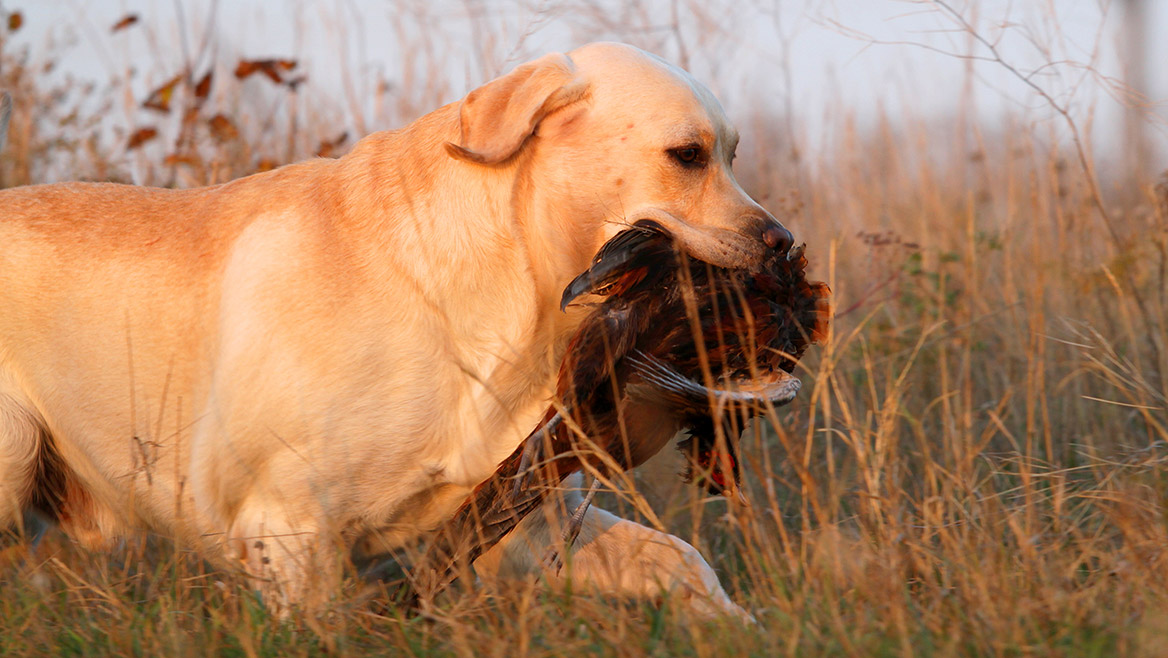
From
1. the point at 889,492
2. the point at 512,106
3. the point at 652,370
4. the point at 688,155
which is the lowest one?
the point at 889,492

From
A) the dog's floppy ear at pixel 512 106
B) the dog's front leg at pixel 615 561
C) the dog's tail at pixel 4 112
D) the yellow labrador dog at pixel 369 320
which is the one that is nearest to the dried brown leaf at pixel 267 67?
the dog's tail at pixel 4 112

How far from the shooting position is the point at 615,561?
2.64 m

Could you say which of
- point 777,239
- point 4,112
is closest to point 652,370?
point 777,239

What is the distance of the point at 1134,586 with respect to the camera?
2.04m

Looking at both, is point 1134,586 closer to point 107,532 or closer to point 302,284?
point 302,284

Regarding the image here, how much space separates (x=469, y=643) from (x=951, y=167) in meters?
4.79

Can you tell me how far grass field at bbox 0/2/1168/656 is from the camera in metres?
1.93

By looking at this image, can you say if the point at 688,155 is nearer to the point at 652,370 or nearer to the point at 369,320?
the point at 652,370

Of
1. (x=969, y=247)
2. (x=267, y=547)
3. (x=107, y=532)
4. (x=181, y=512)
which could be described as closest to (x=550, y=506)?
(x=267, y=547)

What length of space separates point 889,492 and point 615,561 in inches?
26.2

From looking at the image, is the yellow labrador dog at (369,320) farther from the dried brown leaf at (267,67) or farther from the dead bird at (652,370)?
the dried brown leaf at (267,67)

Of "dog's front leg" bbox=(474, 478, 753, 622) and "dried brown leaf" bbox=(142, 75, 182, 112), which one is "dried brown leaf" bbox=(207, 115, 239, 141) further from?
"dog's front leg" bbox=(474, 478, 753, 622)

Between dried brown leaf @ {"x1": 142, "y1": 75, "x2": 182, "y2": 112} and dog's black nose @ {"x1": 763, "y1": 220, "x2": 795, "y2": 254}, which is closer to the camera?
dog's black nose @ {"x1": 763, "y1": 220, "x2": 795, "y2": 254}

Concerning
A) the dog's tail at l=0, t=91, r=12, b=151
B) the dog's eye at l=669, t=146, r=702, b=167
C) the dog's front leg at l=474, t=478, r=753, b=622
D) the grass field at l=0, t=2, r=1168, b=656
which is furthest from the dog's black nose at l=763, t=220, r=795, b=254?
the dog's tail at l=0, t=91, r=12, b=151
